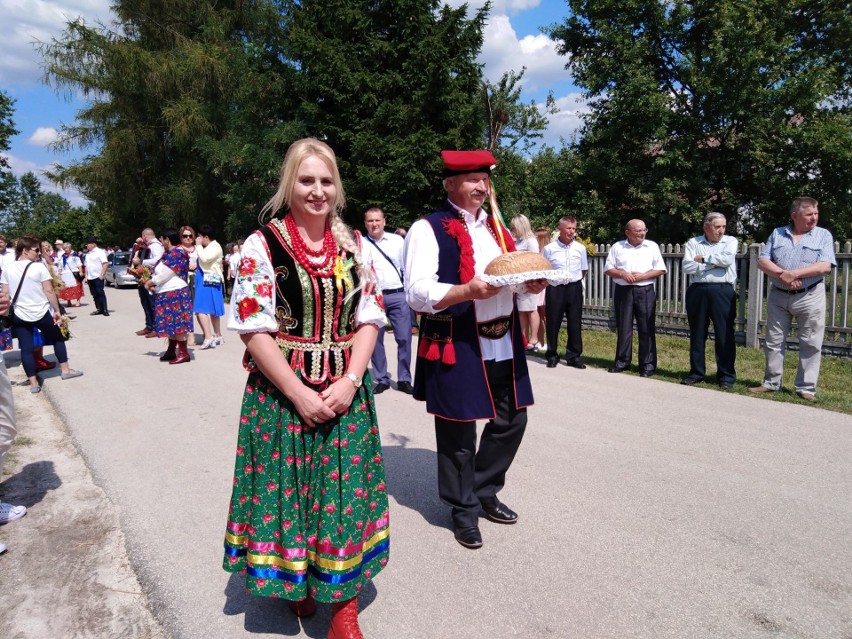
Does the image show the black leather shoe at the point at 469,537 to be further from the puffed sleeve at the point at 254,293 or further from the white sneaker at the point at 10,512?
the white sneaker at the point at 10,512

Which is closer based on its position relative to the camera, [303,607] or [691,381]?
[303,607]

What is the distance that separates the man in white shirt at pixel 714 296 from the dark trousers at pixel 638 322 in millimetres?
575

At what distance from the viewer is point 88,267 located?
52.6 feet

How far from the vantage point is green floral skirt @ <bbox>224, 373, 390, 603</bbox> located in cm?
249

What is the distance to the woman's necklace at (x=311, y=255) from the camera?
2553 mm

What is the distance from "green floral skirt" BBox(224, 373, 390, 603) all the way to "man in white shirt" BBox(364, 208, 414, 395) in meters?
4.16

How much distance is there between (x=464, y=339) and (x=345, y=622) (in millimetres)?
1531

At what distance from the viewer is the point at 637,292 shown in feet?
26.4

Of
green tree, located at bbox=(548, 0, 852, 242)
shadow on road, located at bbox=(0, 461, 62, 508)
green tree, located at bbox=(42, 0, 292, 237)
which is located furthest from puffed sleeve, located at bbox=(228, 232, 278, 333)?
green tree, located at bbox=(42, 0, 292, 237)

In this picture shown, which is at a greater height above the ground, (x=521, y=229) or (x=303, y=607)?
(x=521, y=229)

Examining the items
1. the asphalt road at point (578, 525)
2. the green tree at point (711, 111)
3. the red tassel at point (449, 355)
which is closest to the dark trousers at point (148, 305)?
the asphalt road at point (578, 525)

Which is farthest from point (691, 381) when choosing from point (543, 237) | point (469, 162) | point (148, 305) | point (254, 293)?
point (148, 305)

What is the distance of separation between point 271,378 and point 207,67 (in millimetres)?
23383

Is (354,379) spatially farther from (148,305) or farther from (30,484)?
(148,305)
